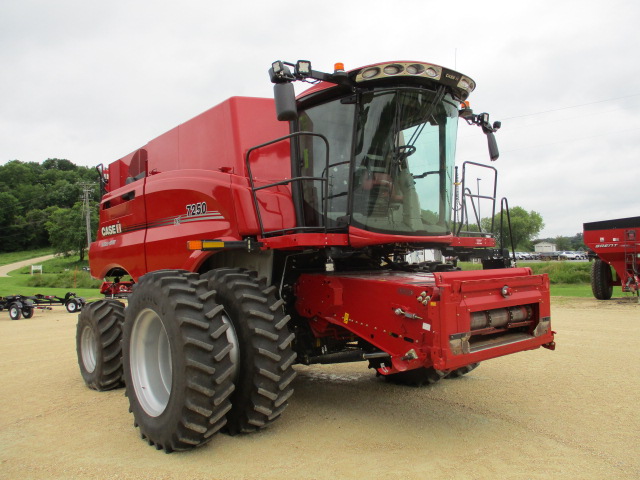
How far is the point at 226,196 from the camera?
4.79 meters

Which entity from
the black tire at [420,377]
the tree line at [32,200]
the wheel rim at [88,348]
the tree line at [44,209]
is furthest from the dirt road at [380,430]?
the tree line at [32,200]

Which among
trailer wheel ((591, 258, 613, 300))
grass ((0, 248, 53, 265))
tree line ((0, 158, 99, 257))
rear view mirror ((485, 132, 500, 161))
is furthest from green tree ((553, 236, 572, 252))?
rear view mirror ((485, 132, 500, 161))

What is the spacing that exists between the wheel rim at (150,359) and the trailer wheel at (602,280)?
1479cm

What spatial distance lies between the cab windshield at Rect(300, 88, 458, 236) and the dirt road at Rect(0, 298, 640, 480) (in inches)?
69.5

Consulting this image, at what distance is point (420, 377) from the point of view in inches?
221

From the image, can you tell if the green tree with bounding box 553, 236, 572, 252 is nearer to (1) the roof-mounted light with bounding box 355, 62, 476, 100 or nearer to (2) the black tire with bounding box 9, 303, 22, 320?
(2) the black tire with bounding box 9, 303, 22, 320

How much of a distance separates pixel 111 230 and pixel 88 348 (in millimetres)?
1598

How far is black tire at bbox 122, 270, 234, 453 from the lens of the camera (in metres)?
3.69

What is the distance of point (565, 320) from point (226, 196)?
9.28 meters

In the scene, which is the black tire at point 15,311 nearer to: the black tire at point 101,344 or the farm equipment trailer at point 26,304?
the farm equipment trailer at point 26,304

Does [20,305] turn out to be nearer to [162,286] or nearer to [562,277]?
[162,286]

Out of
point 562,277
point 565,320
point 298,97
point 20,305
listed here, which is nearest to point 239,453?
point 298,97

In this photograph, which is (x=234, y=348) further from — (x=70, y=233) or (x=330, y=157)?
(x=70, y=233)

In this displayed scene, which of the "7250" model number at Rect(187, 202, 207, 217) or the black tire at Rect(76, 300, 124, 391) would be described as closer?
the "7250" model number at Rect(187, 202, 207, 217)
